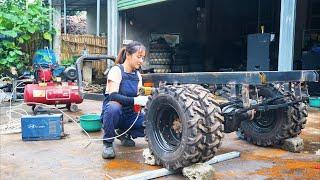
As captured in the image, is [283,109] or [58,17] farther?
[58,17]

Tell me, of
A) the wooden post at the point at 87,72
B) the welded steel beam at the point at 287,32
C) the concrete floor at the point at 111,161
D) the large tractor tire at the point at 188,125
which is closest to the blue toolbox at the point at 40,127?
the concrete floor at the point at 111,161

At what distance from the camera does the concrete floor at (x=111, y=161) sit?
13.0ft

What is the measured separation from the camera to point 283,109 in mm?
4711

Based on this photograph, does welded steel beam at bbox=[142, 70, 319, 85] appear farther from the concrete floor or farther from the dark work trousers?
the concrete floor

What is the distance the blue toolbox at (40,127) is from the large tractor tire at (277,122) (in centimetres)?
278

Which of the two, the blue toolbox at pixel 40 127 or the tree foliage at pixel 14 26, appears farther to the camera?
the tree foliage at pixel 14 26

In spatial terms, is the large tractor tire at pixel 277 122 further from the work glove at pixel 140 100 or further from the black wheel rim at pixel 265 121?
the work glove at pixel 140 100

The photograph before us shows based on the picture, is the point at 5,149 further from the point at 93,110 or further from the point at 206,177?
the point at 93,110

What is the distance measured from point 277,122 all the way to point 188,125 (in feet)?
5.63

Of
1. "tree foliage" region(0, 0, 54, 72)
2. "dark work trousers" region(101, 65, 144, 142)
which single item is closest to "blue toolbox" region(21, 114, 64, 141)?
"dark work trousers" region(101, 65, 144, 142)

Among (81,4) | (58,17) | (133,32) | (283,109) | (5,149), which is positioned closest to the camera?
(283,109)

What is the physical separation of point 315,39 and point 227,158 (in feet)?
33.7

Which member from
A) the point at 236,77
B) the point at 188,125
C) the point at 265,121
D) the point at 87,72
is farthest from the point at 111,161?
the point at 87,72

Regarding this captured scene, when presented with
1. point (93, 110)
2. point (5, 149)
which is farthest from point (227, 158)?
point (93, 110)
